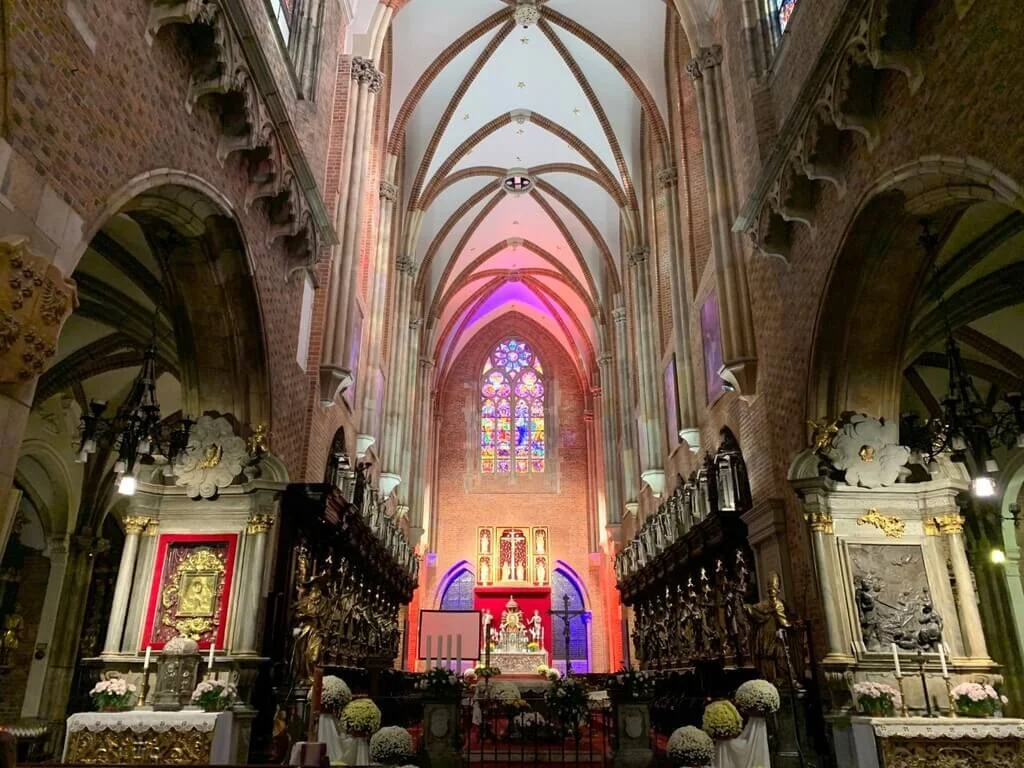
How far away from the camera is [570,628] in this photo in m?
30.7

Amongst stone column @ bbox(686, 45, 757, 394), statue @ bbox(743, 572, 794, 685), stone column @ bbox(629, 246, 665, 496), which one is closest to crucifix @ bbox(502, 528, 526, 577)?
stone column @ bbox(629, 246, 665, 496)

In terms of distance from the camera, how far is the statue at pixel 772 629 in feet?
30.9

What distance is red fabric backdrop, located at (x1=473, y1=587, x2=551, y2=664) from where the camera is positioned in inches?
1156

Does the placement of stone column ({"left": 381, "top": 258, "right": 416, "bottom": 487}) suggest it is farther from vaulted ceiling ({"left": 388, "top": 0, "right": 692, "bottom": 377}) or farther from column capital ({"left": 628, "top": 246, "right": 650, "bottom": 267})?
column capital ({"left": 628, "top": 246, "right": 650, "bottom": 267})

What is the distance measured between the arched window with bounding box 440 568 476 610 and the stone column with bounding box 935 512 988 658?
23569 millimetres

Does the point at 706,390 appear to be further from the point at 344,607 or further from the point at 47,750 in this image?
the point at 47,750

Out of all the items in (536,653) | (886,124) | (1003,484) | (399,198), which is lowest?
(536,653)

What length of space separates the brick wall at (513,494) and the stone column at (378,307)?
12193 millimetres

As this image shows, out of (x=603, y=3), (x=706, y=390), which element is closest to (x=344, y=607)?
(x=706, y=390)

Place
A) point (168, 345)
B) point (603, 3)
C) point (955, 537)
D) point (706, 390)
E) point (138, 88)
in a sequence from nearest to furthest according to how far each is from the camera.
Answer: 1. point (138, 88)
2. point (955, 537)
3. point (168, 345)
4. point (706, 390)
5. point (603, 3)

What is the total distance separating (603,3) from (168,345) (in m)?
13.4

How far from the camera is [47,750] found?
14.9 m

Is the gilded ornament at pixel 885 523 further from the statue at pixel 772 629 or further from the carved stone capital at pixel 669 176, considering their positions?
the carved stone capital at pixel 669 176

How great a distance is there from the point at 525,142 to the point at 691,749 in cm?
2113
